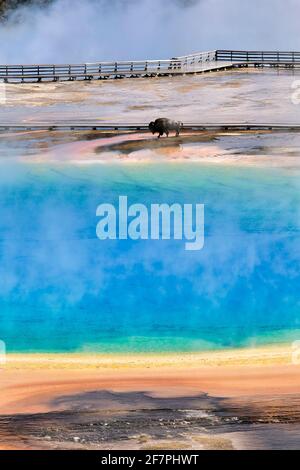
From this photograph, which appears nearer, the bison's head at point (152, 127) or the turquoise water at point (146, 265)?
the turquoise water at point (146, 265)

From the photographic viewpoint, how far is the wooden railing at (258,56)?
47281 mm

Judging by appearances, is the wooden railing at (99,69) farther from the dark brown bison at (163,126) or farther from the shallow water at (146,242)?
the dark brown bison at (163,126)

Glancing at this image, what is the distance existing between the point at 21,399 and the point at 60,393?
2.64 feet

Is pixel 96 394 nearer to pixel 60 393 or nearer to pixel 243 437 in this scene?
pixel 60 393

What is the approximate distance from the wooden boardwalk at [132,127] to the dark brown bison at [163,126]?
28 centimetres

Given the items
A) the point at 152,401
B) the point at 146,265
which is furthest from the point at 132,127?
the point at 152,401

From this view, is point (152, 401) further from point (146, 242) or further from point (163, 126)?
point (163, 126)

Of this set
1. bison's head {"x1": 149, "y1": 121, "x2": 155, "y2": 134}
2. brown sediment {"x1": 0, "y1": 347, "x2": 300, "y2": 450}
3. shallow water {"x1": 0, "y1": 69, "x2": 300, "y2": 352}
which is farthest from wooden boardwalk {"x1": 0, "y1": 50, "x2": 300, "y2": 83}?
brown sediment {"x1": 0, "y1": 347, "x2": 300, "y2": 450}

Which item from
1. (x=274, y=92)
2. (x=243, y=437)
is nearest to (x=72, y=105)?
(x=274, y=92)

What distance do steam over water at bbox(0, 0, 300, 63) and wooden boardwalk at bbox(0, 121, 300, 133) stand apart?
7534 millimetres

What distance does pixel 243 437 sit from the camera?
1067 inches

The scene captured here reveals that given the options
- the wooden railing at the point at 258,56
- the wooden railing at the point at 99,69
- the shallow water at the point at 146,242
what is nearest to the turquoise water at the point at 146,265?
the shallow water at the point at 146,242

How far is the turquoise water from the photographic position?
31297 millimetres

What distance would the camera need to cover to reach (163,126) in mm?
40219
